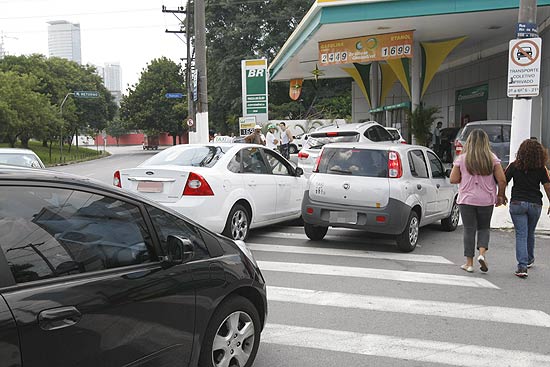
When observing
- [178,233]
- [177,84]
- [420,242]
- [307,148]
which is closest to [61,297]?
[178,233]

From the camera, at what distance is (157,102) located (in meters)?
65.2

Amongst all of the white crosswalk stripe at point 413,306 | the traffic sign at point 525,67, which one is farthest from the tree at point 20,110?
the white crosswalk stripe at point 413,306

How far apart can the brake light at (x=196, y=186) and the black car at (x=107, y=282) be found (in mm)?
3828

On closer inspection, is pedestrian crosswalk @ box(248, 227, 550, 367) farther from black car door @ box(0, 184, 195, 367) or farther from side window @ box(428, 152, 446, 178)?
side window @ box(428, 152, 446, 178)

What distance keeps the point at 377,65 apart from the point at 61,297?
28.1 m

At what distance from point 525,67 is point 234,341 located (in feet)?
27.6

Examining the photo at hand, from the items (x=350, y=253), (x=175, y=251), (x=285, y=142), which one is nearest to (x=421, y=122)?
(x=285, y=142)

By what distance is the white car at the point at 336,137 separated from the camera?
1474cm

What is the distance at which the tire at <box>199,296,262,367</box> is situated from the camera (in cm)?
339

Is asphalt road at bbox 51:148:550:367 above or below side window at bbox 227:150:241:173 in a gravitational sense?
below

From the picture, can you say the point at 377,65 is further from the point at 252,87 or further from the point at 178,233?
the point at 178,233

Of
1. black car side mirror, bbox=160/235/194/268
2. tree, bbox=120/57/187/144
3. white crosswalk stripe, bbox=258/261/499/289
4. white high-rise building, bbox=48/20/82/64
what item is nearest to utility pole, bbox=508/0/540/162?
white crosswalk stripe, bbox=258/261/499/289

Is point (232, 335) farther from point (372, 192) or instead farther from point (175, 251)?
point (372, 192)

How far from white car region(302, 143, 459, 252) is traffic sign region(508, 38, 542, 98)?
282 centimetres
